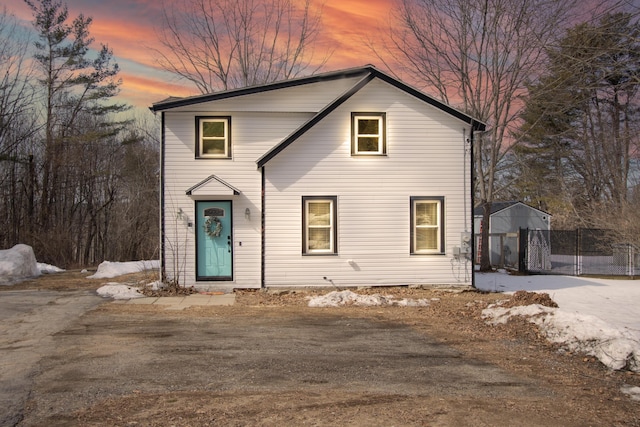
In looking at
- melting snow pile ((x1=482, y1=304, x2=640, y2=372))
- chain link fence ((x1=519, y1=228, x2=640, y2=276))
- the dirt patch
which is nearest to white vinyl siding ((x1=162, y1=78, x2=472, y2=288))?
the dirt patch

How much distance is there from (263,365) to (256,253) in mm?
7938

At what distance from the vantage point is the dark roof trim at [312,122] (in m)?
14.6

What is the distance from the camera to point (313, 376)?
21.6 feet

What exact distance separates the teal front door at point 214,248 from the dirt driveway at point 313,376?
4086 millimetres

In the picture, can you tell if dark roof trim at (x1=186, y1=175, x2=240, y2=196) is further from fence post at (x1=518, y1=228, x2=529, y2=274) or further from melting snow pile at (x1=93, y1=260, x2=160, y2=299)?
fence post at (x1=518, y1=228, x2=529, y2=274)

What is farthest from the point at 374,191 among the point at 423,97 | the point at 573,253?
the point at 573,253

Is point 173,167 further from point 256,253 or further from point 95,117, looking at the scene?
point 95,117

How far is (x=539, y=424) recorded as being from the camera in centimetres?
497

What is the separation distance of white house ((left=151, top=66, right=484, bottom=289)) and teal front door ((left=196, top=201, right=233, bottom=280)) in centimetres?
3

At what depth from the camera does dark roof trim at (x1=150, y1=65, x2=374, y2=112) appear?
14.9 m

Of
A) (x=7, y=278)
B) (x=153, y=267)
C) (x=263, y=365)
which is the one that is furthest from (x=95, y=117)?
(x=263, y=365)

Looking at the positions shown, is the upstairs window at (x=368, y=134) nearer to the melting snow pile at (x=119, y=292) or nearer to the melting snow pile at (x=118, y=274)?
the melting snow pile at (x=118, y=274)

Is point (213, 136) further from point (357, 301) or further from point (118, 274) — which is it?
point (118, 274)

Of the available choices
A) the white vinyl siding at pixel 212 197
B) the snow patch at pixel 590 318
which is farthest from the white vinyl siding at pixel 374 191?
the snow patch at pixel 590 318
